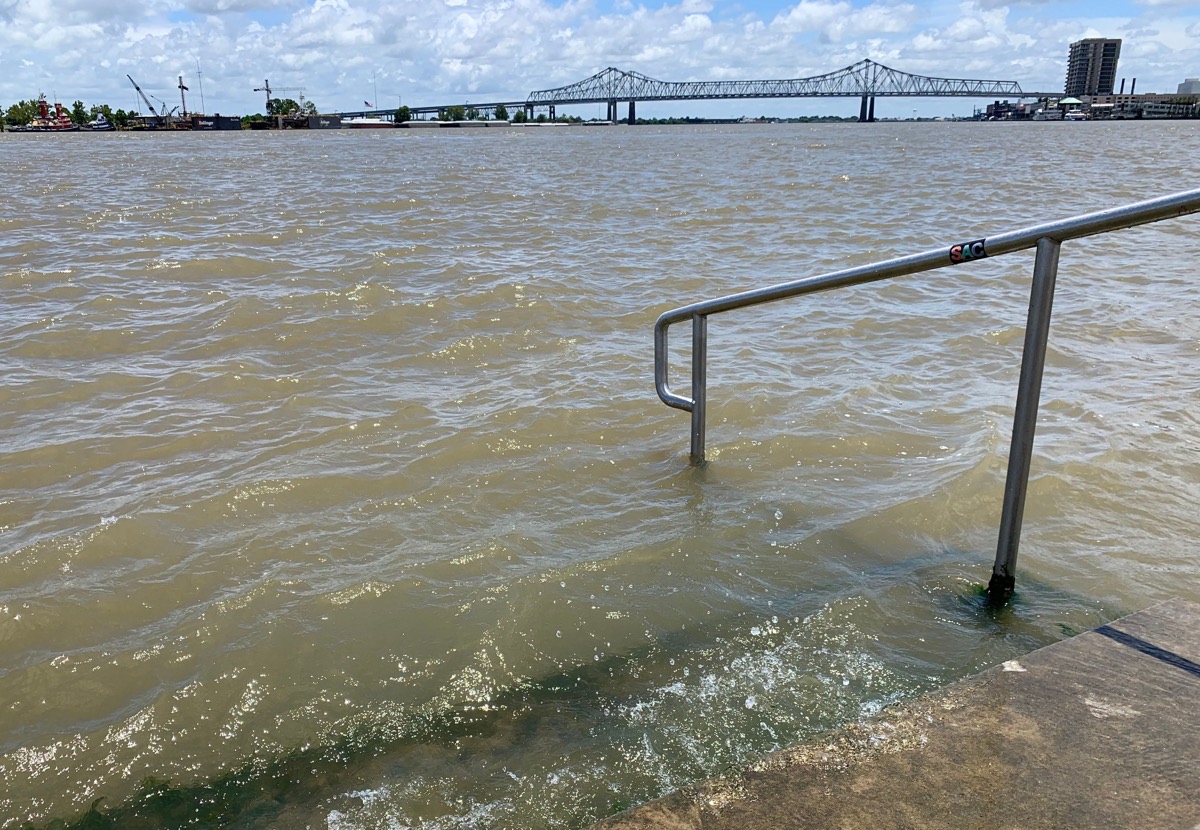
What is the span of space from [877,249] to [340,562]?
358 inches

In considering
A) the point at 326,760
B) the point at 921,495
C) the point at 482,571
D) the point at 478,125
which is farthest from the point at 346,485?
the point at 478,125

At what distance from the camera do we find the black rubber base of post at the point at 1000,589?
2.62 metres

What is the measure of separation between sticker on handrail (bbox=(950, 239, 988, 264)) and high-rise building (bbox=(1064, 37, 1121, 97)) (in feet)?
616

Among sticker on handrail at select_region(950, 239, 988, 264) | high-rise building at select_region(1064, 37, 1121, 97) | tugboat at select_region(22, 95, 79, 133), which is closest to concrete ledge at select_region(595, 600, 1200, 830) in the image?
sticker on handrail at select_region(950, 239, 988, 264)

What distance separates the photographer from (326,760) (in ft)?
6.96

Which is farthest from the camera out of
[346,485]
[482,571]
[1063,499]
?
[346,485]

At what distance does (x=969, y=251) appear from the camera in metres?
2.26

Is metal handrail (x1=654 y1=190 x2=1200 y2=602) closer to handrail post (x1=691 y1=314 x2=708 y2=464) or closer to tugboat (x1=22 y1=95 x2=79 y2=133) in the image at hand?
handrail post (x1=691 y1=314 x2=708 y2=464)

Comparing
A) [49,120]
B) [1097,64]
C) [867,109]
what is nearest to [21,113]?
[49,120]

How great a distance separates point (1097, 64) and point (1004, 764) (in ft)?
642

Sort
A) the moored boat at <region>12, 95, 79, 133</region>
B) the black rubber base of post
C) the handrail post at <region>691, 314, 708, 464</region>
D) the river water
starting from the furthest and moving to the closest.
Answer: the moored boat at <region>12, 95, 79, 133</region> → the handrail post at <region>691, 314, 708, 464</region> → the black rubber base of post → the river water

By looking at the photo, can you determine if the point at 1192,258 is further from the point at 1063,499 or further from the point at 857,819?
the point at 857,819

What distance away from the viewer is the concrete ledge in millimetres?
1497

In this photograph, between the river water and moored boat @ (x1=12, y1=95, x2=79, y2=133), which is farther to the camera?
moored boat @ (x1=12, y1=95, x2=79, y2=133)
